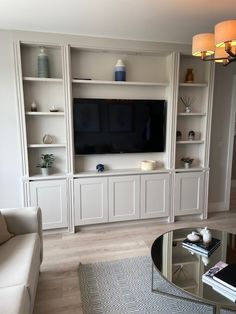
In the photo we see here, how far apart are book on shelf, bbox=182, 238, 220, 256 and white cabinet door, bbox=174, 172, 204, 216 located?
1.43 meters

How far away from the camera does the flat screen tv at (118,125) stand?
3.26 meters

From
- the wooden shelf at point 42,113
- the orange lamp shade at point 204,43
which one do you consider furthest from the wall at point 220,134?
the wooden shelf at point 42,113

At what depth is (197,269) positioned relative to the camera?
1824mm

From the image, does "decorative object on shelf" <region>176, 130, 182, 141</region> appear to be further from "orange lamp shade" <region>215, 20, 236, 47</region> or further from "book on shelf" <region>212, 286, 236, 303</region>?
"book on shelf" <region>212, 286, 236, 303</region>

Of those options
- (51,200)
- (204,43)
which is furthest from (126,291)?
(204,43)

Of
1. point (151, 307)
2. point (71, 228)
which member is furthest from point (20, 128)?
point (151, 307)

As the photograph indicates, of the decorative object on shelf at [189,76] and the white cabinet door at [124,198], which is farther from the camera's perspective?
the decorative object on shelf at [189,76]

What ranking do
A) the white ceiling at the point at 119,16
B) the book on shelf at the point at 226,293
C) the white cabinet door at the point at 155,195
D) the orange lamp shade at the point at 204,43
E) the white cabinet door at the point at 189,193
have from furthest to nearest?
the white cabinet door at the point at 189,193
the white cabinet door at the point at 155,195
the white ceiling at the point at 119,16
the orange lamp shade at the point at 204,43
the book on shelf at the point at 226,293

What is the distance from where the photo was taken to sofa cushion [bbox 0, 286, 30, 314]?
129 centimetres

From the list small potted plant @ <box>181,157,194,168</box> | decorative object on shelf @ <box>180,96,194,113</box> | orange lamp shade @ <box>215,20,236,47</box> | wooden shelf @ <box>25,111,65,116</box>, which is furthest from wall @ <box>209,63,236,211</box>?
wooden shelf @ <box>25,111,65,116</box>

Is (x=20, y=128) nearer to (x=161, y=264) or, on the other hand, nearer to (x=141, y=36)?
(x=141, y=36)

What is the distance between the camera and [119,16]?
248 centimetres

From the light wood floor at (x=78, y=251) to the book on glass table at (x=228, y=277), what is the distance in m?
1.10

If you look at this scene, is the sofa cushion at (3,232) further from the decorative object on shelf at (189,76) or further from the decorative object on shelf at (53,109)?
the decorative object on shelf at (189,76)
